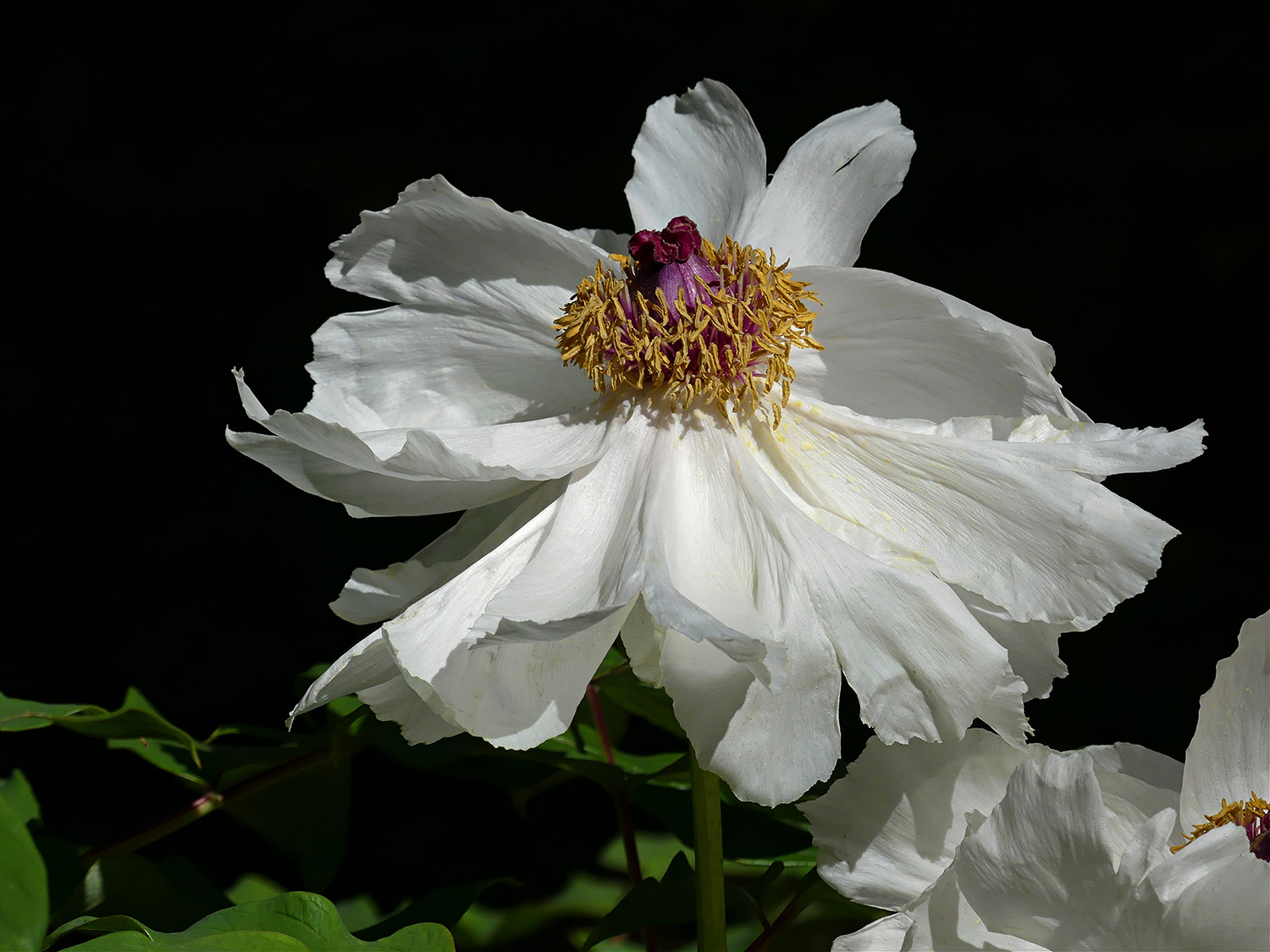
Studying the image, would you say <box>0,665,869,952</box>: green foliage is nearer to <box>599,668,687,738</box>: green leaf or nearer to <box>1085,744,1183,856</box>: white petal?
<box>599,668,687,738</box>: green leaf

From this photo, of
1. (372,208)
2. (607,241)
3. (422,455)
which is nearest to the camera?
(422,455)

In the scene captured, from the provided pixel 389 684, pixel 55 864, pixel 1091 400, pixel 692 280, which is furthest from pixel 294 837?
pixel 1091 400

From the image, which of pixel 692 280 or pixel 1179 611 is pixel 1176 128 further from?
pixel 692 280

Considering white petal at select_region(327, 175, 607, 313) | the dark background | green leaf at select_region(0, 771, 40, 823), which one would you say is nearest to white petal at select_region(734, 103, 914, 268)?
white petal at select_region(327, 175, 607, 313)

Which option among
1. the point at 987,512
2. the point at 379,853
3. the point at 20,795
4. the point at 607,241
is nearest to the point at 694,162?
the point at 607,241

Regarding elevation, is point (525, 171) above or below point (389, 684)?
above

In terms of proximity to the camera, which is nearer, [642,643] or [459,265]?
[642,643]

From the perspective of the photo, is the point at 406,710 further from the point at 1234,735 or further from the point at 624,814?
the point at 1234,735
